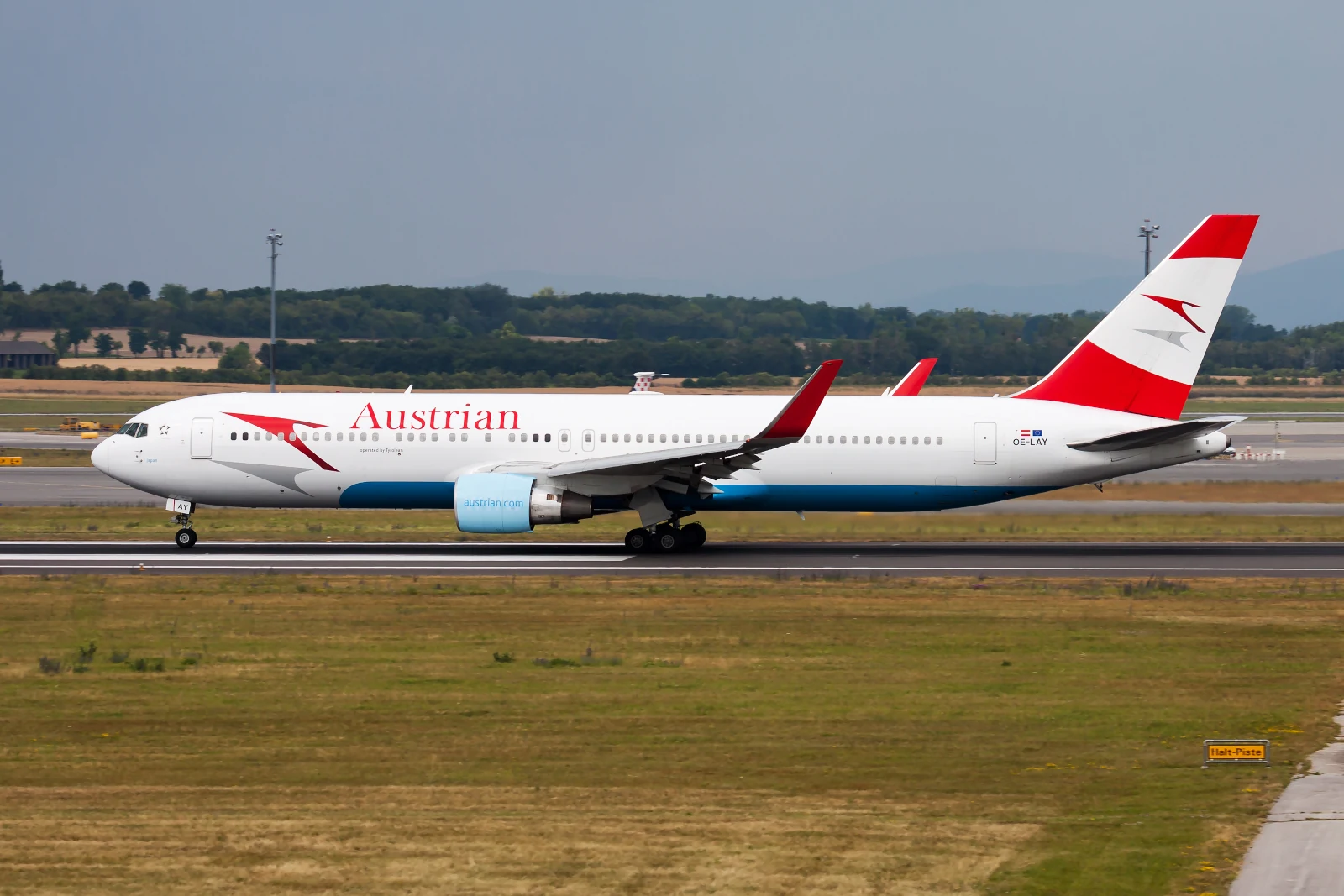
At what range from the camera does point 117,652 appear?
20.3 meters

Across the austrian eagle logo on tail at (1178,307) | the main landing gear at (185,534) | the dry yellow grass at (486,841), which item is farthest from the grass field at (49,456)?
the dry yellow grass at (486,841)

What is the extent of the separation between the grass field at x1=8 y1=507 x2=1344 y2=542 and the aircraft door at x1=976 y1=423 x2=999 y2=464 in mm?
2759

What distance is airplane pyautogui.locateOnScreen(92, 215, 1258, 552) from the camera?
107 ft

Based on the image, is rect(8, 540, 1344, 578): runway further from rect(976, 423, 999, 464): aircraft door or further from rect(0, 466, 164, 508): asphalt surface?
rect(0, 466, 164, 508): asphalt surface

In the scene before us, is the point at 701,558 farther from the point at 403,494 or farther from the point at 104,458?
the point at 104,458

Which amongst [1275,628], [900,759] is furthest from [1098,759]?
[1275,628]

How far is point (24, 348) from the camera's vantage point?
136 meters

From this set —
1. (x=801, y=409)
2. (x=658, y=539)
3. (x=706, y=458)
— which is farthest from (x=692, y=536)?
(x=801, y=409)

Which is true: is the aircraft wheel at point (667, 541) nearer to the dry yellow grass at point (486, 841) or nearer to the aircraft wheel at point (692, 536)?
the aircraft wheel at point (692, 536)

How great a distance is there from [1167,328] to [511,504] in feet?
50.4

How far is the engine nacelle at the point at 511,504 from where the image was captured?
30391 mm

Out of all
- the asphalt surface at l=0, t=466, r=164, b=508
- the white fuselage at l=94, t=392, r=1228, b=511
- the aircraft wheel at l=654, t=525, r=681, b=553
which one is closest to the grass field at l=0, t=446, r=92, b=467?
the asphalt surface at l=0, t=466, r=164, b=508

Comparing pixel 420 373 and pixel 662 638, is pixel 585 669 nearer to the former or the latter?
pixel 662 638

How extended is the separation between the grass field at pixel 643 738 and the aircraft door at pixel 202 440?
24.7 ft
